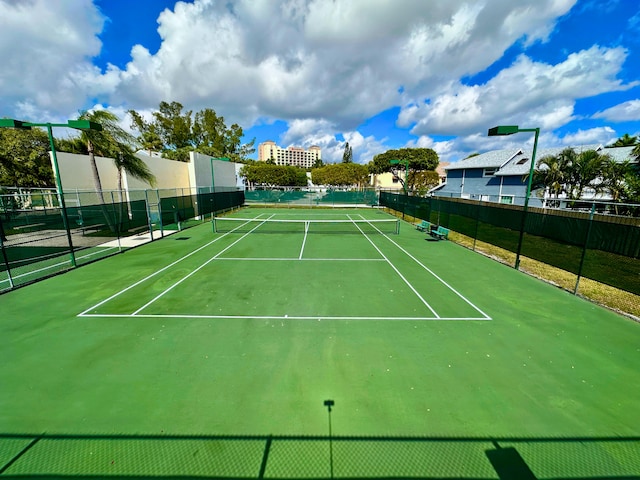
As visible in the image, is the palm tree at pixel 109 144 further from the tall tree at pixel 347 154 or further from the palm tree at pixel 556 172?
the tall tree at pixel 347 154

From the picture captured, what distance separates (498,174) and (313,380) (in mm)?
38817

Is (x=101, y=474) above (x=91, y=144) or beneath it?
beneath

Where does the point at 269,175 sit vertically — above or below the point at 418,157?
below

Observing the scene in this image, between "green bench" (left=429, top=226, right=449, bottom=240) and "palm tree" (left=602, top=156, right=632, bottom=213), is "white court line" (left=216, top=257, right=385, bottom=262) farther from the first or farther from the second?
"palm tree" (left=602, top=156, right=632, bottom=213)

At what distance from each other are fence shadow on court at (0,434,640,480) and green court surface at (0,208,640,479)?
0.02 metres

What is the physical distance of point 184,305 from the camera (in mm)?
7910

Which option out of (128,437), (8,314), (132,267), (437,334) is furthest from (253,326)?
(132,267)

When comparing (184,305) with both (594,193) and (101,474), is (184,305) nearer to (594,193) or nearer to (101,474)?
(101,474)

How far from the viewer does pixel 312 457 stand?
354 centimetres

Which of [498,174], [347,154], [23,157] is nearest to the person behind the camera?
[23,157]

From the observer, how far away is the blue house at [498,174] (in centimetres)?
3169

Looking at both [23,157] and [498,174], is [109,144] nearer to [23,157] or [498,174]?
[23,157]

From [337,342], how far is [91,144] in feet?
71.6

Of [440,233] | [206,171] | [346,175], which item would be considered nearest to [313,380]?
[440,233]
